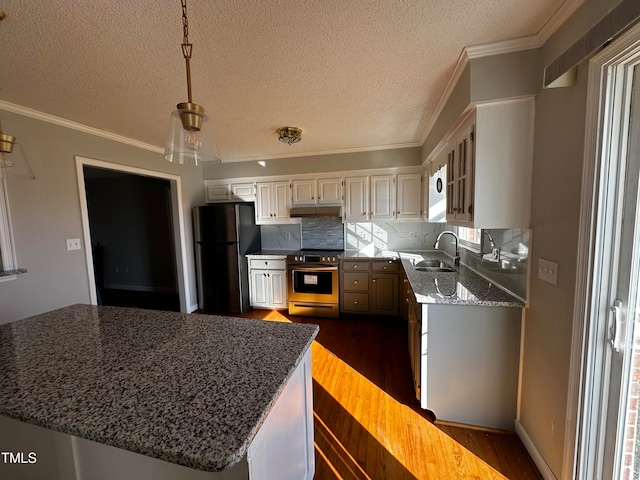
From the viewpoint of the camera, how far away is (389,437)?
1.64 m

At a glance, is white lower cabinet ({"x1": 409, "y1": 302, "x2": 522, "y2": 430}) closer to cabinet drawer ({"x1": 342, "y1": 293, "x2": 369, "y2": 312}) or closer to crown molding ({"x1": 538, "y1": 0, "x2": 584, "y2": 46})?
crown molding ({"x1": 538, "y1": 0, "x2": 584, "y2": 46})

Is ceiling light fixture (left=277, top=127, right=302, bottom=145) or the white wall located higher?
ceiling light fixture (left=277, top=127, right=302, bottom=145)

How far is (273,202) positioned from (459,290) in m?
2.77

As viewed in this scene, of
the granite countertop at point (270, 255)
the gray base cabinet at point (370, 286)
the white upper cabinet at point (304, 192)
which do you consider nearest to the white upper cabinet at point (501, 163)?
the gray base cabinet at point (370, 286)

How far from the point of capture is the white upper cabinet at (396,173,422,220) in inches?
133

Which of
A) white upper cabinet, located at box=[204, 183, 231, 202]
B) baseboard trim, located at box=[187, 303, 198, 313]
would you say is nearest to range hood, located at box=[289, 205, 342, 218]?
white upper cabinet, located at box=[204, 183, 231, 202]

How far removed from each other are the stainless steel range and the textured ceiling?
5.85 feet

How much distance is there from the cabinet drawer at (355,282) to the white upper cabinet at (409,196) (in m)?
0.94

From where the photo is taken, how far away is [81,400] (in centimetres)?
74

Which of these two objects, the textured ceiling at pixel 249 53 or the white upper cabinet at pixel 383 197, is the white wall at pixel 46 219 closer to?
the textured ceiling at pixel 249 53

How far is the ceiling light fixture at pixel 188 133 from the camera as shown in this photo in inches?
39.1

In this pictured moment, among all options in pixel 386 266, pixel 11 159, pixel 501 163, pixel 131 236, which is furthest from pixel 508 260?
pixel 131 236

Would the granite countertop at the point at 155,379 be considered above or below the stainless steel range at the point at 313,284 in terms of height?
above

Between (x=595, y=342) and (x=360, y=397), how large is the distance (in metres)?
1.49
